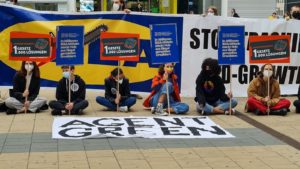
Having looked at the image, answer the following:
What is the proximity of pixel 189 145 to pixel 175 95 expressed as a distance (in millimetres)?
3113

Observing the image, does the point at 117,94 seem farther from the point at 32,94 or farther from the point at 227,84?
the point at 227,84

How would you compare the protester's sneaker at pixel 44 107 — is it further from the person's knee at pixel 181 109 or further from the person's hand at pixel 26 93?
the person's knee at pixel 181 109

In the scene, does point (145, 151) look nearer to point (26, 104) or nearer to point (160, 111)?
point (160, 111)

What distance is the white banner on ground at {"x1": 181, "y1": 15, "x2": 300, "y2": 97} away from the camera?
42.7ft

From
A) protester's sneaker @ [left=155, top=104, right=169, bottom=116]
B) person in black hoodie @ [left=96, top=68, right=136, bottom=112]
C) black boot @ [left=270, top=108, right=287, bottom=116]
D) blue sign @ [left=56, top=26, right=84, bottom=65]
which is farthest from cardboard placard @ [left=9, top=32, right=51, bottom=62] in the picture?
black boot @ [left=270, top=108, right=287, bottom=116]

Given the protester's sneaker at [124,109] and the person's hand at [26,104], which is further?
the protester's sneaker at [124,109]

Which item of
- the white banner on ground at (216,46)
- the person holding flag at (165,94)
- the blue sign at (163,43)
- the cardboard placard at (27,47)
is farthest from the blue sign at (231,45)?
the cardboard placard at (27,47)

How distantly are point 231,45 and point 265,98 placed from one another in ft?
4.04

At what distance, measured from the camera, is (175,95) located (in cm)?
1127

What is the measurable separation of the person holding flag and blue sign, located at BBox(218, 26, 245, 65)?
1.04 m

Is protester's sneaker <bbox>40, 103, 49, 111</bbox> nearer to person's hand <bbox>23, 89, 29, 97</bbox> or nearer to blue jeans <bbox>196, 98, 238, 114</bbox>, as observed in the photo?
A: person's hand <bbox>23, 89, 29, 97</bbox>

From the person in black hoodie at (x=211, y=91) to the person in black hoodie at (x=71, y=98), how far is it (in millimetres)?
2214

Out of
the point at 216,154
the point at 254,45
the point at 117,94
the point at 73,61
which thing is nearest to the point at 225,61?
the point at 254,45

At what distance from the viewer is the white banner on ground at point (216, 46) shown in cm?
1300
